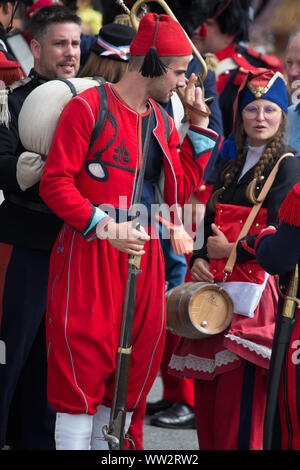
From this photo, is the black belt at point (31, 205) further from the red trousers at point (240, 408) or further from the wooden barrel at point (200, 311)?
the red trousers at point (240, 408)

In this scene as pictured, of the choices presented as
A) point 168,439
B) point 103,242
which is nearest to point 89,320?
point 103,242

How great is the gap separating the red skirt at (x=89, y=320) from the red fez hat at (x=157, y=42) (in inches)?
28.2

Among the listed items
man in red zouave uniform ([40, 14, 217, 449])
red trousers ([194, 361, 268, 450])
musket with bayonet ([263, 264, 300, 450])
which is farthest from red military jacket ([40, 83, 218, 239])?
red trousers ([194, 361, 268, 450])

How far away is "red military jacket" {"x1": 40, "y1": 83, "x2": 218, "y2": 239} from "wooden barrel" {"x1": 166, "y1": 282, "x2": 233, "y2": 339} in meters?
0.48

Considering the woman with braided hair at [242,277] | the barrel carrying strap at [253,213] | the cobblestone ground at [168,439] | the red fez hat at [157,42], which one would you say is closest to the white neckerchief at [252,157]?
the woman with braided hair at [242,277]

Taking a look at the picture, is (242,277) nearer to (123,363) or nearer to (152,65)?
(123,363)

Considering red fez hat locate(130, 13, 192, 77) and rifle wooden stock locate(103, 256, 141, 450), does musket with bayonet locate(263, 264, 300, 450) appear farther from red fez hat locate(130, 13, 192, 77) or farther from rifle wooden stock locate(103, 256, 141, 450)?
red fez hat locate(130, 13, 192, 77)

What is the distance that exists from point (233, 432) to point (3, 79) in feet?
6.36

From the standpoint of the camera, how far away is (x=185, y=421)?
17.1 feet

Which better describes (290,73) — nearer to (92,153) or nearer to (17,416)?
(92,153)

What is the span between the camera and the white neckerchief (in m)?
4.10

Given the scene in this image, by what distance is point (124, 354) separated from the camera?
3.40m

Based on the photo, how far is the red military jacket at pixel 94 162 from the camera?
3322mm

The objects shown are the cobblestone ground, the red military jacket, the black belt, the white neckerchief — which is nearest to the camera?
the red military jacket
